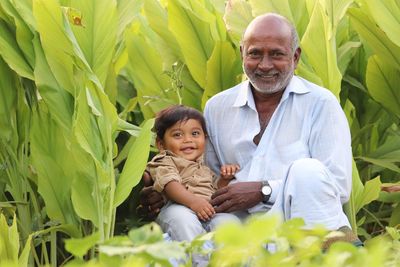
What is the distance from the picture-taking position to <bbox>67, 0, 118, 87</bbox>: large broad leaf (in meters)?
4.15

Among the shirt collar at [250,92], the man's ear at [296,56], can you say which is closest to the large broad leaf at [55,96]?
the shirt collar at [250,92]

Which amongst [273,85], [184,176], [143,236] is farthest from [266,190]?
[143,236]

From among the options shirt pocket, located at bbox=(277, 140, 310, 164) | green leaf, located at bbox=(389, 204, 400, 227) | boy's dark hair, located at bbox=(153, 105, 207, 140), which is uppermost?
boy's dark hair, located at bbox=(153, 105, 207, 140)

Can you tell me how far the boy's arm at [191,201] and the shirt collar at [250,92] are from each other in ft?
1.60

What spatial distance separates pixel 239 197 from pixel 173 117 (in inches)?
16.9

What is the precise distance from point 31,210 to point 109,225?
26.3 inches

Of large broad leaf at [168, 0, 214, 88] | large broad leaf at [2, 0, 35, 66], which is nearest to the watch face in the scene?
large broad leaf at [2, 0, 35, 66]

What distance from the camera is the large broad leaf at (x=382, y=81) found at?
516cm

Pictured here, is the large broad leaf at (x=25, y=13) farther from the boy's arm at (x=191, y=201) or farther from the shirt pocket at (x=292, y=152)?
the shirt pocket at (x=292, y=152)

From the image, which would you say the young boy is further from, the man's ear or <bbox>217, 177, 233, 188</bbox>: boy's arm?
the man's ear

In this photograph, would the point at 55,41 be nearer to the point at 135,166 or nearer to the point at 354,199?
the point at 135,166

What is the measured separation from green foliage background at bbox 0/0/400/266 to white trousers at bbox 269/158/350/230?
1.79 ft

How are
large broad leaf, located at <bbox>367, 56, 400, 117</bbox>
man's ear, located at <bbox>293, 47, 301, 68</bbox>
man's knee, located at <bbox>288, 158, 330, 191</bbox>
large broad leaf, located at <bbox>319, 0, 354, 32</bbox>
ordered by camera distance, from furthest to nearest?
large broad leaf, located at <bbox>367, 56, 400, 117</bbox> < large broad leaf, located at <bbox>319, 0, 354, 32</bbox> < man's ear, located at <bbox>293, 47, 301, 68</bbox> < man's knee, located at <bbox>288, 158, 330, 191</bbox>

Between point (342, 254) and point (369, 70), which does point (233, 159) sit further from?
point (342, 254)
